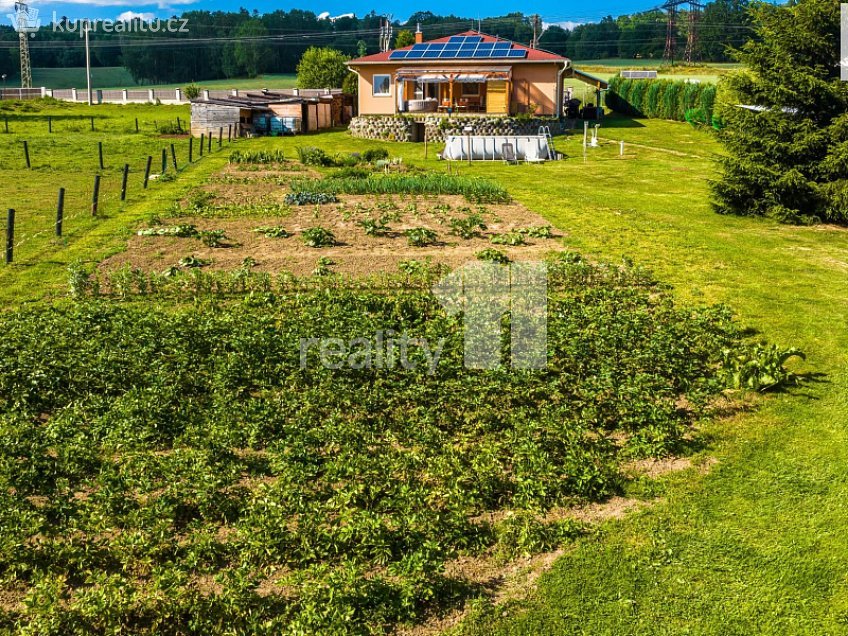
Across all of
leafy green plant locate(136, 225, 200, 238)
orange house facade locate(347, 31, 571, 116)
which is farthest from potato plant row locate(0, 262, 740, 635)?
orange house facade locate(347, 31, 571, 116)

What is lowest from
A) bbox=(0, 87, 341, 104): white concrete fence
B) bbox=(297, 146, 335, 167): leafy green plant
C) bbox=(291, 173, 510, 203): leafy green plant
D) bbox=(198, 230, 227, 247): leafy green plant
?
bbox=(198, 230, 227, 247): leafy green plant

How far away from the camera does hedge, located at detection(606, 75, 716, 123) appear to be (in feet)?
145

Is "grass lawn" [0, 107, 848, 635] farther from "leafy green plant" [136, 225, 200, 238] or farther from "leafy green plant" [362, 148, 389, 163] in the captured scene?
"leafy green plant" [362, 148, 389, 163]

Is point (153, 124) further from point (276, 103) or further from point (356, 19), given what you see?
point (356, 19)

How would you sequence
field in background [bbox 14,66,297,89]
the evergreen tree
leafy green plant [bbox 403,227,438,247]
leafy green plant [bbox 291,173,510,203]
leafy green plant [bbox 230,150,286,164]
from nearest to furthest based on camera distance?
leafy green plant [bbox 403,227,438,247] < the evergreen tree < leafy green plant [bbox 291,173,510,203] < leafy green plant [bbox 230,150,286,164] < field in background [bbox 14,66,297,89]

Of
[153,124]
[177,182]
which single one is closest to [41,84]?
[153,124]

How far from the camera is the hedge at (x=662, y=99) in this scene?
145 feet

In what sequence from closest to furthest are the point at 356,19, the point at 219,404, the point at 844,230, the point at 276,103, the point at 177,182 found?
the point at 219,404
the point at 844,230
the point at 177,182
the point at 276,103
the point at 356,19

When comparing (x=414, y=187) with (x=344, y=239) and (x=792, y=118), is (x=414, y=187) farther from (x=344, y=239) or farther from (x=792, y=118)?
(x=792, y=118)

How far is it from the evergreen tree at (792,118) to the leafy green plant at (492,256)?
8.58 meters

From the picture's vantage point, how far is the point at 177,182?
2595 centimetres

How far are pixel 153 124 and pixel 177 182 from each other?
1060 inches

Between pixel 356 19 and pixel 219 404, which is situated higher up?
pixel 356 19

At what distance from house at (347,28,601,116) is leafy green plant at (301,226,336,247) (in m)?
26.2
